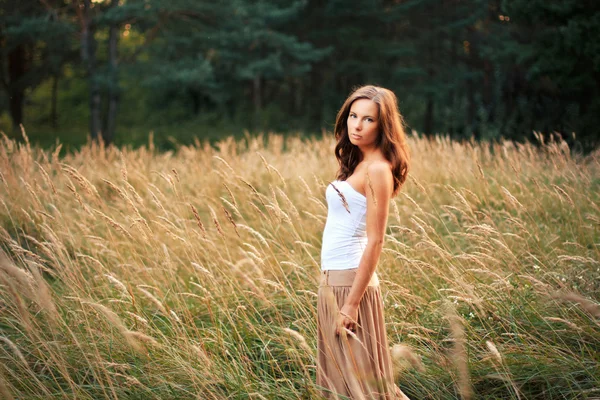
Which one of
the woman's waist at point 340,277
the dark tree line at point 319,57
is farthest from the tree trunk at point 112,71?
the woman's waist at point 340,277

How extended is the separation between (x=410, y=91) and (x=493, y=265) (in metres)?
21.8

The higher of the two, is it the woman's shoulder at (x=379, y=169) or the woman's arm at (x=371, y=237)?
the woman's shoulder at (x=379, y=169)

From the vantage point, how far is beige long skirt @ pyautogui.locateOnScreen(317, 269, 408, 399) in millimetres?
2076

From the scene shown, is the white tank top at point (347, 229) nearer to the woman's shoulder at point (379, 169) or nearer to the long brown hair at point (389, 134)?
the woman's shoulder at point (379, 169)

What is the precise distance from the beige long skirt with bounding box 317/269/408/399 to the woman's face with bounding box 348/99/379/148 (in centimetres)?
59

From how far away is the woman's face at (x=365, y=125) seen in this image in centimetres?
221

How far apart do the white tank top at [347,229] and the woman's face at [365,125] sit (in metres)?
0.23

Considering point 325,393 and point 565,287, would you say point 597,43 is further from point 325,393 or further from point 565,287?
point 325,393

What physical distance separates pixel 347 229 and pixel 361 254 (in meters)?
0.13

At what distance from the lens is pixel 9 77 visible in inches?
839

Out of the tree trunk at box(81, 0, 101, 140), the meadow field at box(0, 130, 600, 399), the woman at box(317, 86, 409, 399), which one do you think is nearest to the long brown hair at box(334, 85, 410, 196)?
the woman at box(317, 86, 409, 399)

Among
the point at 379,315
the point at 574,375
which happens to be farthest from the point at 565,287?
the point at 379,315

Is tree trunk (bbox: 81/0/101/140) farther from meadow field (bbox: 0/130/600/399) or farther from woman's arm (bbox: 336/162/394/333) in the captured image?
woman's arm (bbox: 336/162/394/333)

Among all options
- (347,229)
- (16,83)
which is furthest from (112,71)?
(347,229)
